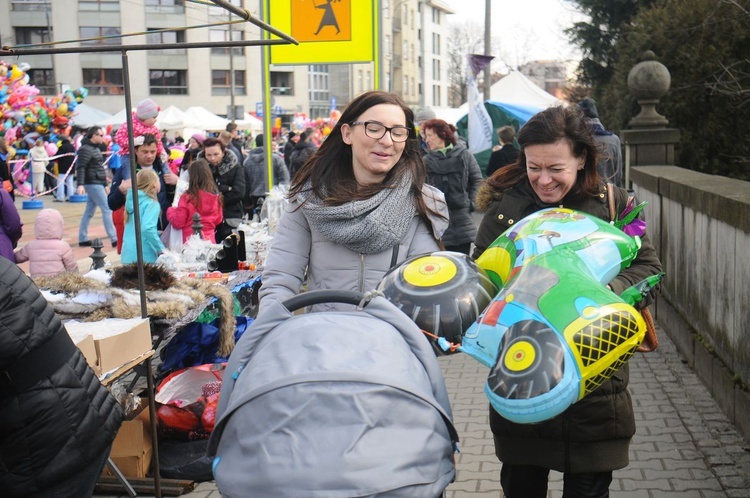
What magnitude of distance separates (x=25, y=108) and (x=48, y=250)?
40.3 ft

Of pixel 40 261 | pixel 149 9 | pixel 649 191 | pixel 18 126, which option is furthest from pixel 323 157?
pixel 149 9

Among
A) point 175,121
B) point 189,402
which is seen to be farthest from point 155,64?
point 189,402

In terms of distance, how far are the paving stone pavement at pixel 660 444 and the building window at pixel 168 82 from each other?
6605 centimetres

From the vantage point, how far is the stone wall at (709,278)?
576cm

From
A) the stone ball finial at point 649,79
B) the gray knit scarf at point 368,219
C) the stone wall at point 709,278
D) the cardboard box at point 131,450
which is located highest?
the stone ball finial at point 649,79

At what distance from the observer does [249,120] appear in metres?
48.6

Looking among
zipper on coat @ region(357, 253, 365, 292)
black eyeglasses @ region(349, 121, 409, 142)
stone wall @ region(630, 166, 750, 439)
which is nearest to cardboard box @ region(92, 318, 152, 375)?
zipper on coat @ region(357, 253, 365, 292)

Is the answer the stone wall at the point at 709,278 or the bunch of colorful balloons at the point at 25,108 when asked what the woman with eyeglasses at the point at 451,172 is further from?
the bunch of colorful balloons at the point at 25,108

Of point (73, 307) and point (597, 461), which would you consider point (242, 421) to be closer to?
point (597, 461)

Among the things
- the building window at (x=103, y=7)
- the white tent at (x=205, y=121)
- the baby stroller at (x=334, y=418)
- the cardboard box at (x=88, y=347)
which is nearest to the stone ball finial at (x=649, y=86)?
the cardboard box at (x=88, y=347)

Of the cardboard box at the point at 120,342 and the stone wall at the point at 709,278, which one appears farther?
the stone wall at the point at 709,278

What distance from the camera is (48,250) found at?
7.92 m

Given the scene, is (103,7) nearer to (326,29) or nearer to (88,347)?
(326,29)

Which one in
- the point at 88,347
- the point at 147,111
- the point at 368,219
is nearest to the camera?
the point at 368,219
